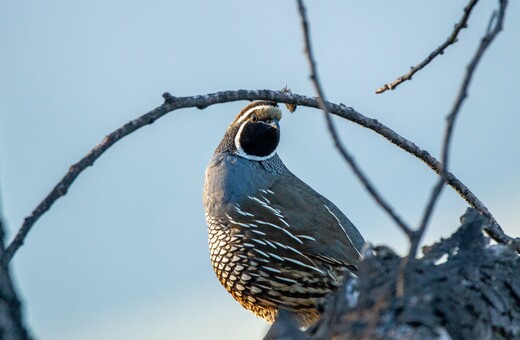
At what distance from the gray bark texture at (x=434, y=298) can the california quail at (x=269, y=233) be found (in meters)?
2.55

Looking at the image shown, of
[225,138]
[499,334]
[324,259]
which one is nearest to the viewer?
[499,334]

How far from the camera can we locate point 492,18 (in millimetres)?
2051

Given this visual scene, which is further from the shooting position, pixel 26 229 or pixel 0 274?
pixel 26 229

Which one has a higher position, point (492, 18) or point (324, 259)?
point (324, 259)

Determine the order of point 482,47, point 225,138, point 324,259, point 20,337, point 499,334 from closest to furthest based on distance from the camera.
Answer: point 20,337, point 482,47, point 499,334, point 324,259, point 225,138

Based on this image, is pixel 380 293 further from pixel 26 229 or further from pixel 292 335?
pixel 26 229

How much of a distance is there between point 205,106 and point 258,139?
10.1ft

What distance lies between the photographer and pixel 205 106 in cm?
274

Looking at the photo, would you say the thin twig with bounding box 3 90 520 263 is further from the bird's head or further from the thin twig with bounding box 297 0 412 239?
the bird's head

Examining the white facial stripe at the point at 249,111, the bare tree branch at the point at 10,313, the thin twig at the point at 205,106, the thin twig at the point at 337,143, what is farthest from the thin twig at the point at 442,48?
the white facial stripe at the point at 249,111

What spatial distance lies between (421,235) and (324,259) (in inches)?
135

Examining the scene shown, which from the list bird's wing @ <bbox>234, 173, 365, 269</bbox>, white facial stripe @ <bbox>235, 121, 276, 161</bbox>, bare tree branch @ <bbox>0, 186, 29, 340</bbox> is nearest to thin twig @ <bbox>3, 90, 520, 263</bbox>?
bare tree branch @ <bbox>0, 186, 29, 340</bbox>

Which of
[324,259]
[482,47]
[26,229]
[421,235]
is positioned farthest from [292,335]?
[324,259]

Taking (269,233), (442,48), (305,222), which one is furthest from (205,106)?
(305,222)
